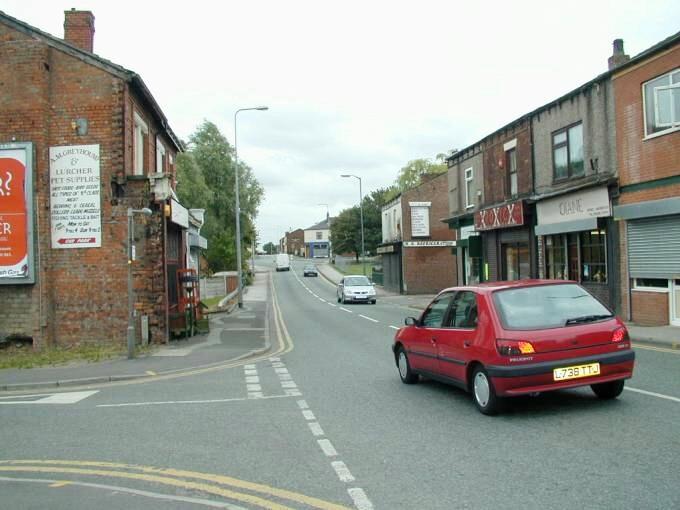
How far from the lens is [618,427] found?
255 inches

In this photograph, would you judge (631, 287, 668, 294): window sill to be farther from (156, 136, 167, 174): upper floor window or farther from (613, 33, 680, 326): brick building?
(156, 136, 167, 174): upper floor window

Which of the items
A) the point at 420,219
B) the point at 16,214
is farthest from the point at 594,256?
the point at 420,219

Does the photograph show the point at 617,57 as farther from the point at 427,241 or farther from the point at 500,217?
the point at 427,241

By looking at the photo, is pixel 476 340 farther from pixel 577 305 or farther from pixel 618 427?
pixel 618 427

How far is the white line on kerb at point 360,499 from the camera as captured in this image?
4625 millimetres

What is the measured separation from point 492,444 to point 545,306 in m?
2.01

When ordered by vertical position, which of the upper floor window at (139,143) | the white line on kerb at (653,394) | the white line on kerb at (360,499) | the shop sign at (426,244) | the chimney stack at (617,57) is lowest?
the white line on kerb at (360,499)

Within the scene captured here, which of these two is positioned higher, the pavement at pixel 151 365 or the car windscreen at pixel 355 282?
the car windscreen at pixel 355 282

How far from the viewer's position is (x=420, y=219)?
1791 inches

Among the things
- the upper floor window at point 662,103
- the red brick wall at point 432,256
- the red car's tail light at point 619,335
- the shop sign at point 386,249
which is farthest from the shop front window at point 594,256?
the shop sign at point 386,249

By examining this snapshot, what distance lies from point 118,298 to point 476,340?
1090cm

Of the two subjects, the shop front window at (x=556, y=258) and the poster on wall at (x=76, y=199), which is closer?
the poster on wall at (x=76, y=199)

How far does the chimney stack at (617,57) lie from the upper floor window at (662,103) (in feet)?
14.6

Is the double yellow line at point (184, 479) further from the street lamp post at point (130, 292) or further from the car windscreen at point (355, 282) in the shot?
the car windscreen at point (355, 282)
